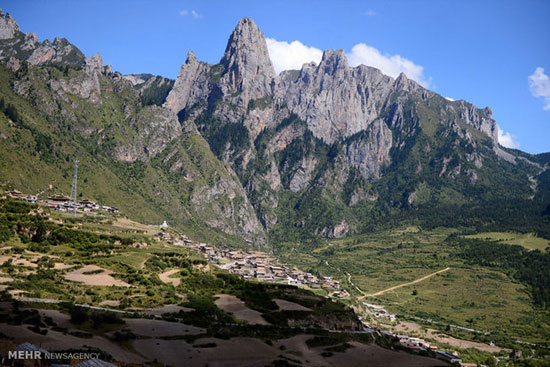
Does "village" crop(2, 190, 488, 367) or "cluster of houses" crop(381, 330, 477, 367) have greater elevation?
"village" crop(2, 190, 488, 367)

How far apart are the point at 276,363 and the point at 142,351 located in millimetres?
13117

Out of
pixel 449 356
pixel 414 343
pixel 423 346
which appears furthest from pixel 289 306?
pixel 449 356

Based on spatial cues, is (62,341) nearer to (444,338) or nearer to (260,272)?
(444,338)

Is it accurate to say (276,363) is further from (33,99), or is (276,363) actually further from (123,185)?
(33,99)

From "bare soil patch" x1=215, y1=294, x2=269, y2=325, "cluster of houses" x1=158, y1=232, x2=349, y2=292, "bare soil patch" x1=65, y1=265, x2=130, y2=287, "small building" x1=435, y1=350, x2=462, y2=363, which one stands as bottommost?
"small building" x1=435, y1=350, x2=462, y2=363

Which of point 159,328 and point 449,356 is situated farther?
point 449,356

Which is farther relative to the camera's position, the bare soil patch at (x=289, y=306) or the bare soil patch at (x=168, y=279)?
the bare soil patch at (x=168, y=279)

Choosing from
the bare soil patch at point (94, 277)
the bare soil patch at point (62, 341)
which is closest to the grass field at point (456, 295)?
the bare soil patch at point (94, 277)

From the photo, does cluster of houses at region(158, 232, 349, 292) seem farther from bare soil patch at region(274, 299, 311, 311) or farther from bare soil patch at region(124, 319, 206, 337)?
A: bare soil patch at region(124, 319, 206, 337)

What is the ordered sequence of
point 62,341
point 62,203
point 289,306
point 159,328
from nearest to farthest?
point 62,341
point 159,328
point 289,306
point 62,203

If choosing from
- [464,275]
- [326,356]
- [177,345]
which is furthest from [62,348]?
[464,275]

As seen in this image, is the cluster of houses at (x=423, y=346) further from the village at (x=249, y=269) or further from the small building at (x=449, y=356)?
the village at (x=249, y=269)

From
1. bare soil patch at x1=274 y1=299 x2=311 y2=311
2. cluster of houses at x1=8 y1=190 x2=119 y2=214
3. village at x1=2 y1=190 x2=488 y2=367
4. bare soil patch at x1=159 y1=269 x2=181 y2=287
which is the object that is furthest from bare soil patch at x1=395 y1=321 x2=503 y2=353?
cluster of houses at x1=8 y1=190 x2=119 y2=214

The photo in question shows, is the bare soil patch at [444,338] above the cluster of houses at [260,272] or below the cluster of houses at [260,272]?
below
